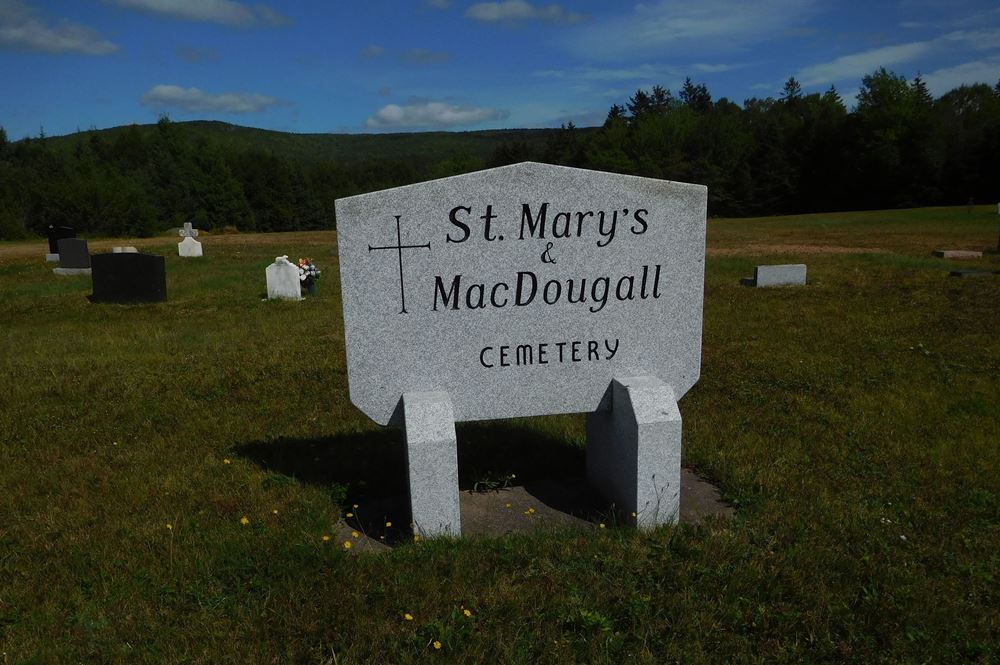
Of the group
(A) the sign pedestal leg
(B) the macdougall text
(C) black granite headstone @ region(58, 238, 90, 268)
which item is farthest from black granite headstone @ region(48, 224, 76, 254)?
(A) the sign pedestal leg

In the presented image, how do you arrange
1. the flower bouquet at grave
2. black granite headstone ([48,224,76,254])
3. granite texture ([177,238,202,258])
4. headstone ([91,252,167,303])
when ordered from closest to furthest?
1. headstone ([91,252,167,303])
2. the flower bouquet at grave
3. black granite headstone ([48,224,76,254])
4. granite texture ([177,238,202,258])

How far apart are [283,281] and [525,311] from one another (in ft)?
31.8

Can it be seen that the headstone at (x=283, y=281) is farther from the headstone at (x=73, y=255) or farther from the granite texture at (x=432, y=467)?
the granite texture at (x=432, y=467)

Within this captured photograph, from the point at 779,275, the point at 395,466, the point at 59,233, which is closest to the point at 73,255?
the point at 59,233

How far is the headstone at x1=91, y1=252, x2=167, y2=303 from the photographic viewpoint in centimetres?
1269

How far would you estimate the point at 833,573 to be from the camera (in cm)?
336

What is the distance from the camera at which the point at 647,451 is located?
386cm

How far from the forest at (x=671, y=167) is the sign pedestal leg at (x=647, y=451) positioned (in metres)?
50.5

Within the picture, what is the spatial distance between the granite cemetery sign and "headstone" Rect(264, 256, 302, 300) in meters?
9.40

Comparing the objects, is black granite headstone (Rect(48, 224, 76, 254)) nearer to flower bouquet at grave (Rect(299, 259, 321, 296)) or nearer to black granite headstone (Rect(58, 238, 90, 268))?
black granite headstone (Rect(58, 238, 90, 268))

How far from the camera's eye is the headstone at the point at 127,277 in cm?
1269

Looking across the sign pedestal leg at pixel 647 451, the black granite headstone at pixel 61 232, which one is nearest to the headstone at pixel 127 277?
the black granite headstone at pixel 61 232

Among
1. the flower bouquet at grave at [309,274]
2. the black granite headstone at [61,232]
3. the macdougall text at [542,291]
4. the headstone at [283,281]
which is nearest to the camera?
the macdougall text at [542,291]

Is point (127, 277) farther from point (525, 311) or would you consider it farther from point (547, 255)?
point (547, 255)
